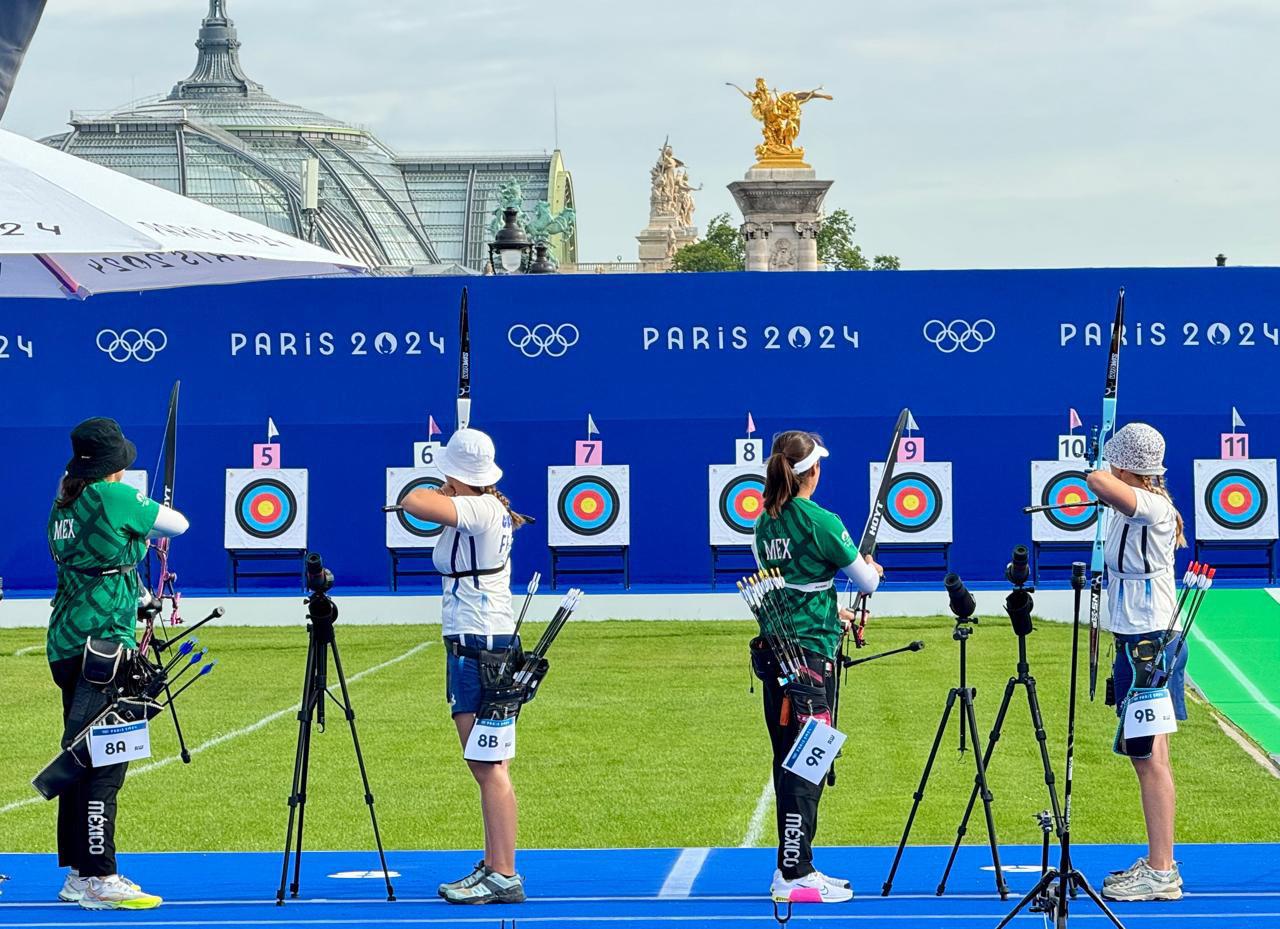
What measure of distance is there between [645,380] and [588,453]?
0.75 meters

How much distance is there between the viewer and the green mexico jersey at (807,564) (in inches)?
231

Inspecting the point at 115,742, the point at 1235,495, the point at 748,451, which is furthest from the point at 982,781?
the point at 1235,495

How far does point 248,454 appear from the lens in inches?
664

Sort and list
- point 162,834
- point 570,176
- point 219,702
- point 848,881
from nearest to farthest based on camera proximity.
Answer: point 848,881 → point 162,834 → point 219,702 → point 570,176

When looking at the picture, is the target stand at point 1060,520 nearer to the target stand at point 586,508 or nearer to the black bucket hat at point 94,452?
the target stand at point 586,508

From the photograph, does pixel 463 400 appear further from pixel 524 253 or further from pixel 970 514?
pixel 524 253

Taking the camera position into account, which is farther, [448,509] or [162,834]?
[162,834]

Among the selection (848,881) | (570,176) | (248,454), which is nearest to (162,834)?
(848,881)

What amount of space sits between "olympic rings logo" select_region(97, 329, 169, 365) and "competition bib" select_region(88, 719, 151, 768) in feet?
36.6

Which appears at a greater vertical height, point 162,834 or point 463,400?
point 463,400

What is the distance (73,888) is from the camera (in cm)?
608

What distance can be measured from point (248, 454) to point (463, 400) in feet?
29.2

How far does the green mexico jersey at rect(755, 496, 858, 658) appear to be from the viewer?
5879mm

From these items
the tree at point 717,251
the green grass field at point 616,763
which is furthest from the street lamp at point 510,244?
the tree at point 717,251
